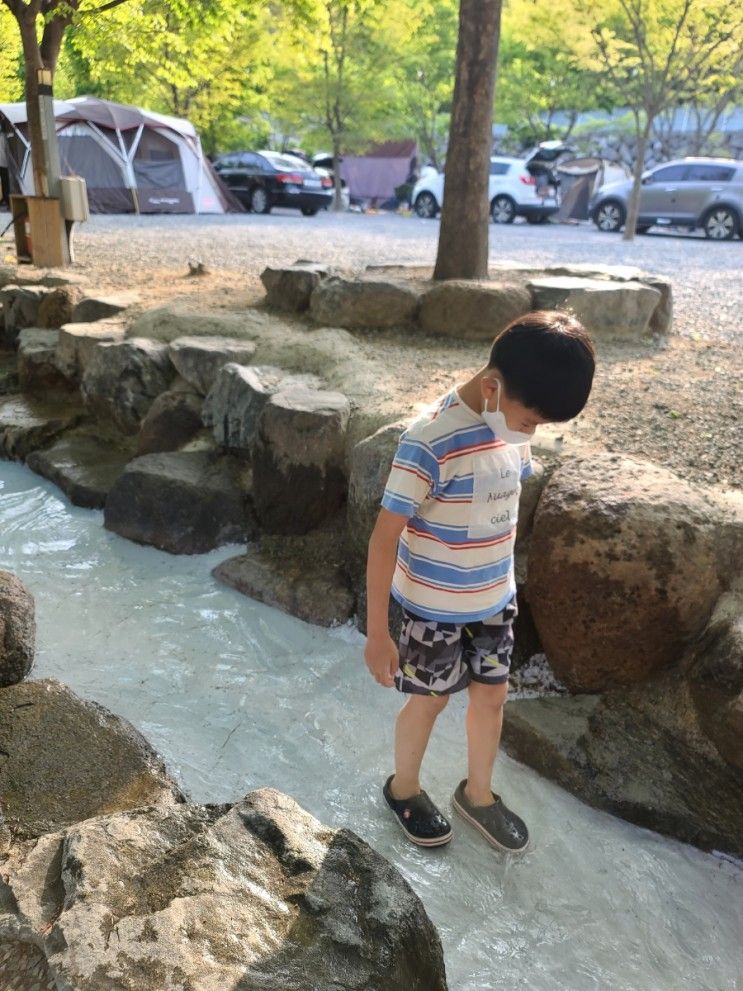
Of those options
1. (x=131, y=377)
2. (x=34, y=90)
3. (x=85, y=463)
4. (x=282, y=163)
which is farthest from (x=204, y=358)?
(x=282, y=163)

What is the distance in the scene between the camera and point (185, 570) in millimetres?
4109

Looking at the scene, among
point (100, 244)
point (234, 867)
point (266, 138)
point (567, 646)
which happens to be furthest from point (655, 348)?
point (266, 138)

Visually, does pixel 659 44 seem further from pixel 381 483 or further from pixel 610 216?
pixel 381 483

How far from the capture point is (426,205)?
64.9ft

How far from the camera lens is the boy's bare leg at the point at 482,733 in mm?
2262

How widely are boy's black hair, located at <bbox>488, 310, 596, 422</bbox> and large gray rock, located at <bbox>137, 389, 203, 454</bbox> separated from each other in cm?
341

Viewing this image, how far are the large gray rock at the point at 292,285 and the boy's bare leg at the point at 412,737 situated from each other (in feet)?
13.3

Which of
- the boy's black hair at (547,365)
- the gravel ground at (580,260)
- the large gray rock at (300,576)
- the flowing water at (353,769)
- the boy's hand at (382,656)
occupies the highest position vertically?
the boy's black hair at (547,365)

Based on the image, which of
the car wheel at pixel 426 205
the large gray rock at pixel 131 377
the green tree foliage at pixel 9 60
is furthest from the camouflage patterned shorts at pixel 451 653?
the car wheel at pixel 426 205

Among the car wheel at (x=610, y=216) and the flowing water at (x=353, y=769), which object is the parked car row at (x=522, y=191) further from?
the flowing water at (x=353, y=769)

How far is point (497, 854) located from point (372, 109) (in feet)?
74.3

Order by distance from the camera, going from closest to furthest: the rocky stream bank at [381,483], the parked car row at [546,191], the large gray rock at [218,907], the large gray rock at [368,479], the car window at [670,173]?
the large gray rock at [218,907], the rocky stream bank at [381,483], the large gray rock at [368,479], the parked car row at [546,191], the car window at [670,173]

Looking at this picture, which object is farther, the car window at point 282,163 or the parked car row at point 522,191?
the car window at point 282,163

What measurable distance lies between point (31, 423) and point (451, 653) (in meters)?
4.32
